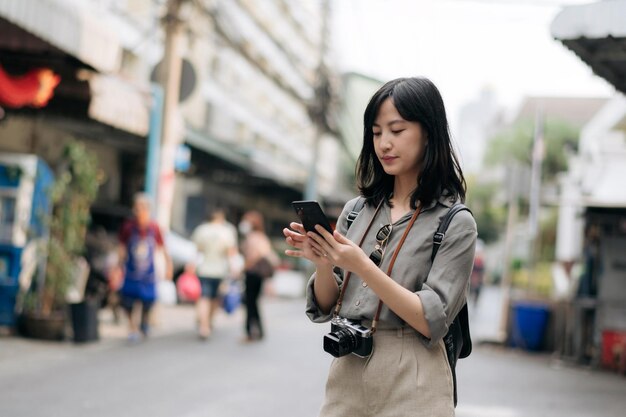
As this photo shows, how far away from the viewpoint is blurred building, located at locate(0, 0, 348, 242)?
8820mm

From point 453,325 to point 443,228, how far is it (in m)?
0.36

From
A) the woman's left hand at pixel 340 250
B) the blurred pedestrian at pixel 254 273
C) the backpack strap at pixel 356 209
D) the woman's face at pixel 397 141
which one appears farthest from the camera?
the blurred pedestrian at pixel 254 273

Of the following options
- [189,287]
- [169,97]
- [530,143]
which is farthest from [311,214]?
[530,143]

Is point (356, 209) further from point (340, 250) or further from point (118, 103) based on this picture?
point (118, 103)

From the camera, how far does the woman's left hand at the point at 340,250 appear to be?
2217mm

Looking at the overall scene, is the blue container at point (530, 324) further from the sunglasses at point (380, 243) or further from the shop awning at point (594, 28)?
the sunglasses at point (380, 243)

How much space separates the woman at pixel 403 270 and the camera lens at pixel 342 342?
0.07 metres

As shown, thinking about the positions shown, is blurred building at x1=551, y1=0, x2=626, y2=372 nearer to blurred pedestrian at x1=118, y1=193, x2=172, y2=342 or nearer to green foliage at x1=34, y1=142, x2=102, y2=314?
blurred pedestrian at x1=118, y1=193, x2=172, y2=342

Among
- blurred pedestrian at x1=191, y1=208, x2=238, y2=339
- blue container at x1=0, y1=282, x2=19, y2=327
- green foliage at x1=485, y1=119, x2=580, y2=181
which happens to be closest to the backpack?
blue container at x1=0, y1=282, x2=19, y2=327

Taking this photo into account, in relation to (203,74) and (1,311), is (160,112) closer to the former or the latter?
(1,311)

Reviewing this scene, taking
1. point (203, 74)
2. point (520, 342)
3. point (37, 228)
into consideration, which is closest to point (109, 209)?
point (37, 228)

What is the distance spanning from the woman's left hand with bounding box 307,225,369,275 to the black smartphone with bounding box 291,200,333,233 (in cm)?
2

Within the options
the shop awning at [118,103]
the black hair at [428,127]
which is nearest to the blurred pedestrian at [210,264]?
the shop awning at [118,103]

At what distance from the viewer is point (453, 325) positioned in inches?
101
